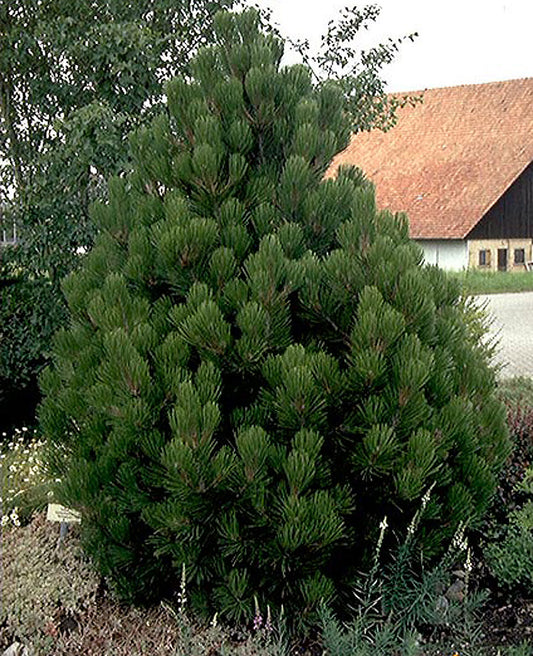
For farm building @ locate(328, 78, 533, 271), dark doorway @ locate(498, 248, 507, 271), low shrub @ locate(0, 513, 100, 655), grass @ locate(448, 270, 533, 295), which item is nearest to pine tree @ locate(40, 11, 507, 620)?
low shrub @ locate(0, 513, 100, 655)

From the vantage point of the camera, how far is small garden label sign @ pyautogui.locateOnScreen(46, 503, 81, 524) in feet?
16.7

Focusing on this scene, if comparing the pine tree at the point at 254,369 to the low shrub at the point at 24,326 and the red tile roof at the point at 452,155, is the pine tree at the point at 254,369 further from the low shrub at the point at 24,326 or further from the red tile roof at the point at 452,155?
the red tile roof at the point at 452,155

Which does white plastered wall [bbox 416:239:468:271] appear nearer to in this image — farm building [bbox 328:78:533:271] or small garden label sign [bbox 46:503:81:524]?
farm building [bbox 328:78:533:271]

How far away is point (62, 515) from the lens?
5223 mm

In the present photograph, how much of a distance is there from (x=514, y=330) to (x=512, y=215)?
1656cm

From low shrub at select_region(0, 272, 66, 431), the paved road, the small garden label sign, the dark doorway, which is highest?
low shrub at select_region(0, 272, 66, 431)

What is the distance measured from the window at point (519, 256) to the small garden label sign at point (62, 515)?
101 feet


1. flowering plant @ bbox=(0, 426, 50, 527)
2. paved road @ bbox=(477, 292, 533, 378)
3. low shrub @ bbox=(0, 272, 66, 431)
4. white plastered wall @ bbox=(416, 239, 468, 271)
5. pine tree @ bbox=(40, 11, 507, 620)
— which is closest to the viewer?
pine tree @ bbox=(40, 11, 507, 620)

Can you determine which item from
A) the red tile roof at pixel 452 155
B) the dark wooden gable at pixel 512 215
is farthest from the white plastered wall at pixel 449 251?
the red tile roof at pixel 452 155

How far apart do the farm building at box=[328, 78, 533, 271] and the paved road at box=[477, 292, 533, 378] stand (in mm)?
6786

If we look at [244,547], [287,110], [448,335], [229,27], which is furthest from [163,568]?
[229,27]

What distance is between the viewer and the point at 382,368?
161 inches

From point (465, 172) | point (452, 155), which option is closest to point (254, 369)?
point (465, 172)

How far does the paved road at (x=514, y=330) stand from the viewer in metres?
13.6
